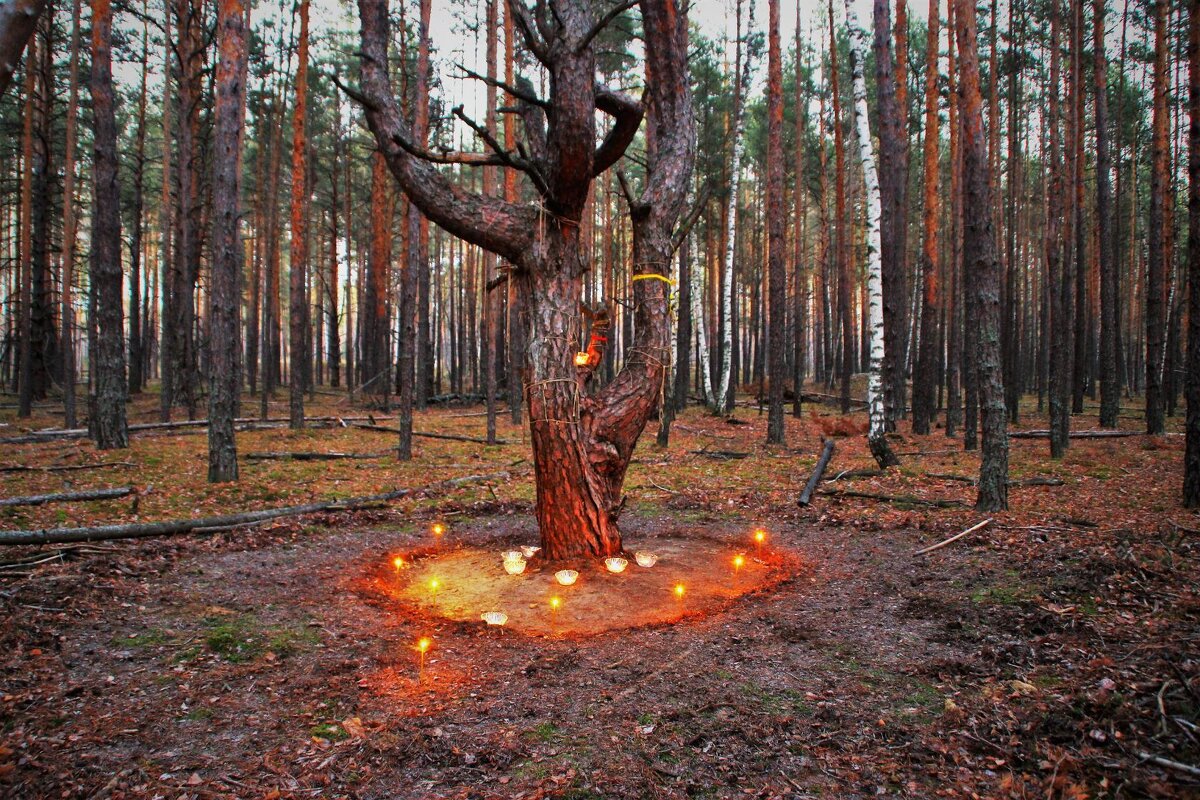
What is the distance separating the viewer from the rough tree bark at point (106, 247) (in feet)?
37.4

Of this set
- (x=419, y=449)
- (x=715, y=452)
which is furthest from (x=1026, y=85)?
(x=419, y=449)

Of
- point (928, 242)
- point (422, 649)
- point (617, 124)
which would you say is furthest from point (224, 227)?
point (928, 242)

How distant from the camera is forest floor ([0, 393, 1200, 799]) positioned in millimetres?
2820

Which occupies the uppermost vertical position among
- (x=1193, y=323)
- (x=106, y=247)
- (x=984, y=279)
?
(x=106, y=247)

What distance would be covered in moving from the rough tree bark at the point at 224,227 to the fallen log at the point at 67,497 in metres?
1.43

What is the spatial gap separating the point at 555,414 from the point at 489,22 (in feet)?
45.1

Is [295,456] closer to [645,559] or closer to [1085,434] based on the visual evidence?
[645,559]

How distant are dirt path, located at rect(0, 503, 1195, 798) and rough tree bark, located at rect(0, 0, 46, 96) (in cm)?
271

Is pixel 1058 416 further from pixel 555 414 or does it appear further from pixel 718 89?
pixel 718 89

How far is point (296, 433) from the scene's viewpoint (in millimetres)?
15883

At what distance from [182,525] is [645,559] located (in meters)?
4.90

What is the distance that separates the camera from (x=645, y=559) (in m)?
6.25

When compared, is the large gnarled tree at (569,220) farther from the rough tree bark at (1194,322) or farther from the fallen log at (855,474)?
the rough tree bark at (1194,322)

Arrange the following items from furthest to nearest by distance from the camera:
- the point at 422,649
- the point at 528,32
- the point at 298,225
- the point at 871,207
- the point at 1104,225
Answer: the point at 298,225 → the point at 1104,225 → the point at 871,207 → the point at 528,32 → the point at 422,649
